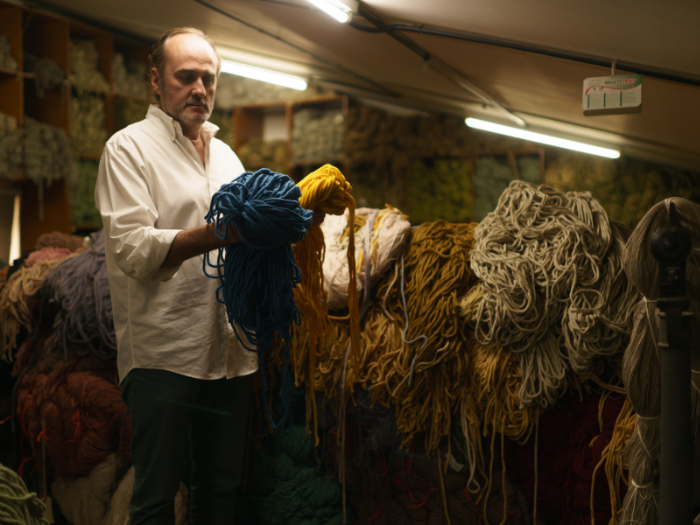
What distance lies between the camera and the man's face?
1.57m

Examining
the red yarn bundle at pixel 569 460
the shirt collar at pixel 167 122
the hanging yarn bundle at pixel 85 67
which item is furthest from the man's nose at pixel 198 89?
the hanging yarn bundle at pixel 85 67

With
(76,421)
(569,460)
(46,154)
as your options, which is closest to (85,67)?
(46,154)

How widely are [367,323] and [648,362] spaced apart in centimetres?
101

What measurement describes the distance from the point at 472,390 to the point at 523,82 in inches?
64.4

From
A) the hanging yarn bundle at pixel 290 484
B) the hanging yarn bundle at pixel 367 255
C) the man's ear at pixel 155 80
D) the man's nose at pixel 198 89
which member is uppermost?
the man's ear at pixel 155 80

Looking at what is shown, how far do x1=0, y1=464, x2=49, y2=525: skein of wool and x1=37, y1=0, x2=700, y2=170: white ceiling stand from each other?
176cm

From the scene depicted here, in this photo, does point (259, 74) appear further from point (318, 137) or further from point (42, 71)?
point (42, 71)

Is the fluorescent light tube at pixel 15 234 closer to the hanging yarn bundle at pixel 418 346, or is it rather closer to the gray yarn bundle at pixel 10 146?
the gray yarn bundle at pixel 10 146

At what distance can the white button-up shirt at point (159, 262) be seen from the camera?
1423mm

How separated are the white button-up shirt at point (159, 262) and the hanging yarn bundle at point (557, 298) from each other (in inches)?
35.1

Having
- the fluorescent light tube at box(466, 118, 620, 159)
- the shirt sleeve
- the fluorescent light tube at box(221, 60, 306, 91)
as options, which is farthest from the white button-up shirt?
the fluorescent light tube at box(466, 118, 620, 159)

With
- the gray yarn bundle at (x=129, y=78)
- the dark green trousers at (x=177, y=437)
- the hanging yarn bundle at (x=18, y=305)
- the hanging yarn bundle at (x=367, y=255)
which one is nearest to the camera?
the dark green trousers at (x=177, y=437)

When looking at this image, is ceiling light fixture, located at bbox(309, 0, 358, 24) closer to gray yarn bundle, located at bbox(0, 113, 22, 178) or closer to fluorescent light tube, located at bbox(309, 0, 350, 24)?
fluorescent light tube, located at bbox(309, 0, 350, 24)

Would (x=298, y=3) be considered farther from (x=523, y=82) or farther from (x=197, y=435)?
(x=197, y=435)
